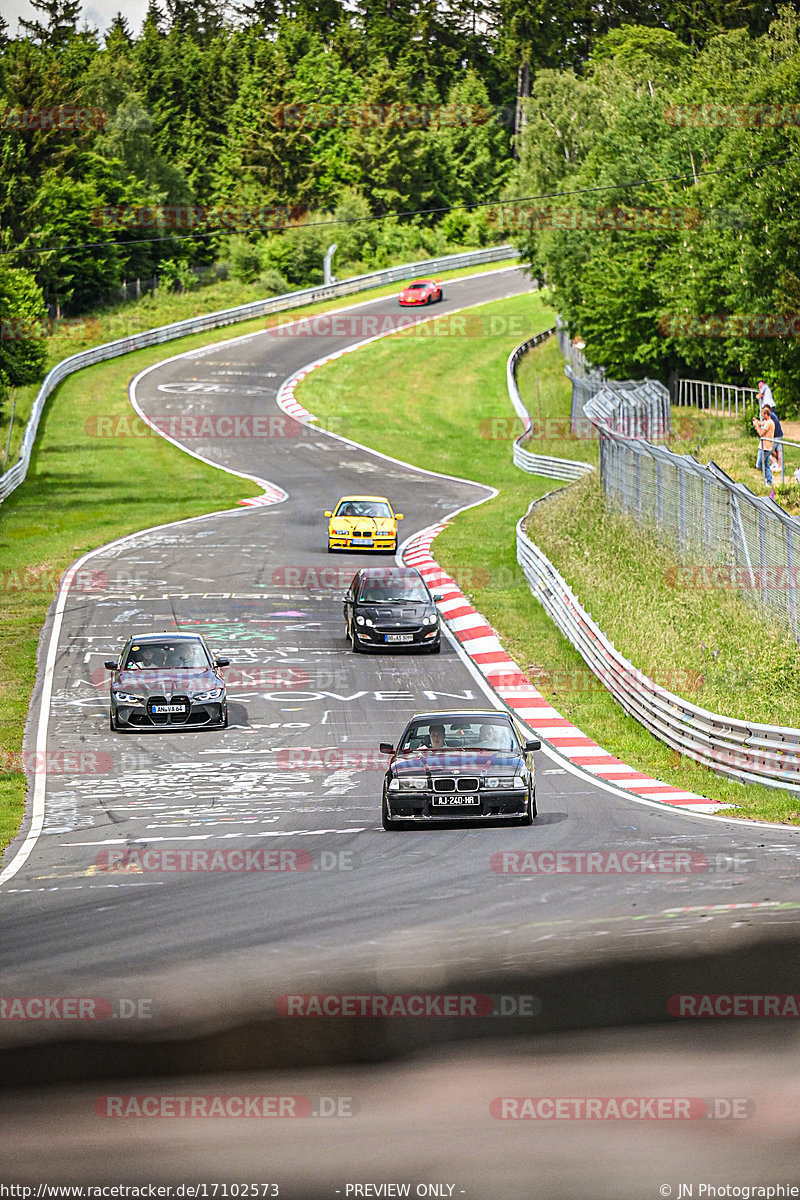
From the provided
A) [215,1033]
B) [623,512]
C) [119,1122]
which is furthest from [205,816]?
[623,512]

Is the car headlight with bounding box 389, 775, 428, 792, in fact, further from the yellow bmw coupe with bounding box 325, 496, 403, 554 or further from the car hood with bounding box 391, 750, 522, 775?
the yellow bmw coupe with bounding box 325, 496, 403, 554

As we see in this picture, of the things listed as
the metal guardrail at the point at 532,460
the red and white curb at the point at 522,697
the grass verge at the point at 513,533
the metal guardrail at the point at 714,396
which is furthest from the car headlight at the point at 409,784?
the metal guardrail at the point at 532,460

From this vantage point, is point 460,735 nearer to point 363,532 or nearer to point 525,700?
point 525,700

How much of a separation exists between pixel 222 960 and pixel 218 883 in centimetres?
301

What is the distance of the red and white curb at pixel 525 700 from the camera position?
18.7 metres

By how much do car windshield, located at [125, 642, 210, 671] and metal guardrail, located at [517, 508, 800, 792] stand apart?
22.2ft

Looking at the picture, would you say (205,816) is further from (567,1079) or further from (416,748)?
(567,1079)

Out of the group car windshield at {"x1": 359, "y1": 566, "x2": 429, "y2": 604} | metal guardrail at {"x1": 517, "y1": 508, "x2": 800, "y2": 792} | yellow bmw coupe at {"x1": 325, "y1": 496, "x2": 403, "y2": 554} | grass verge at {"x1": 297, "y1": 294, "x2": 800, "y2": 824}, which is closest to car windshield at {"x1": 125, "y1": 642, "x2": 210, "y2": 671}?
car windshield at {"x1": 359, "y1": 566, "x2": 429, "y2": 604}

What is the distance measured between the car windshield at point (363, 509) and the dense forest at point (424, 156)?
35.7ft

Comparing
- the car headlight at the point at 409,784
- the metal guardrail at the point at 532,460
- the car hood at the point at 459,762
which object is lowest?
the metal guardrail at the point at 532,460

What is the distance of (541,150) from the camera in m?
67.0

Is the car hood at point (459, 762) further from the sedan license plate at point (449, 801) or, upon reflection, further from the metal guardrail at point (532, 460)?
the metal guardrail at point (532, 460)

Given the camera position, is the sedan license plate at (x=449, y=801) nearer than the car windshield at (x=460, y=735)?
Yes

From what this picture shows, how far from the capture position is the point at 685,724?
67.6 ft
